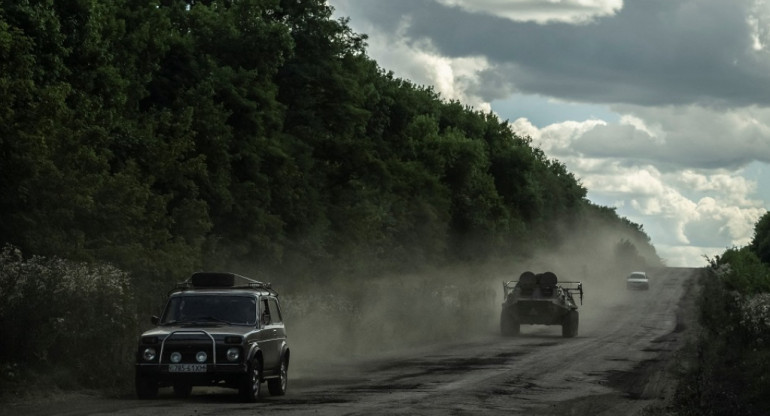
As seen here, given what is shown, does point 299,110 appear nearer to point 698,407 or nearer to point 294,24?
point 294,24

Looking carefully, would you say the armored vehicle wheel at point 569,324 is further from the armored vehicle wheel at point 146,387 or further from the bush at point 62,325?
the armored vehicle wheel at point 146,387

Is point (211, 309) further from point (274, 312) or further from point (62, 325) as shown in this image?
point (62, 325)

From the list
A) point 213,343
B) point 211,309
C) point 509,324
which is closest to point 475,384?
point 211,309

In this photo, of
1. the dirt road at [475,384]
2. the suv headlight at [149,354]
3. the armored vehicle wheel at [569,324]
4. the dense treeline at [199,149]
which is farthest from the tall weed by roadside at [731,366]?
the dense treeline at [199,149]

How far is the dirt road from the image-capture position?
18.0 metres

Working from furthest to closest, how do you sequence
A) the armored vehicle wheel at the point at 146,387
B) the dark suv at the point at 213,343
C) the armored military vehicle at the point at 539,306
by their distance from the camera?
the armored military vehicle at the point at 539,306 < the armored vehicle wheel at the point at 146,387 < the dark suv at the point at 213,343

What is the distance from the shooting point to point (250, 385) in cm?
1875

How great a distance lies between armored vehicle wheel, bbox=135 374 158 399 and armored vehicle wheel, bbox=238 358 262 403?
1313 millimetres

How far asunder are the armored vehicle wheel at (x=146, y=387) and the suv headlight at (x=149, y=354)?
0.33 m

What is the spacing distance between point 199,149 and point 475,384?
20266 mm

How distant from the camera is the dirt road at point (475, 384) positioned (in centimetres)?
1803

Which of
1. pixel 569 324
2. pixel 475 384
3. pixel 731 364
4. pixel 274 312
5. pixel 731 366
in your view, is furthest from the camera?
pixel 569 324

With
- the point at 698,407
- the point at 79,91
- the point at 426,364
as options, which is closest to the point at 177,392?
the point at 698,407

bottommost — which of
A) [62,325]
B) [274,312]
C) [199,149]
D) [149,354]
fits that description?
[149,354]
